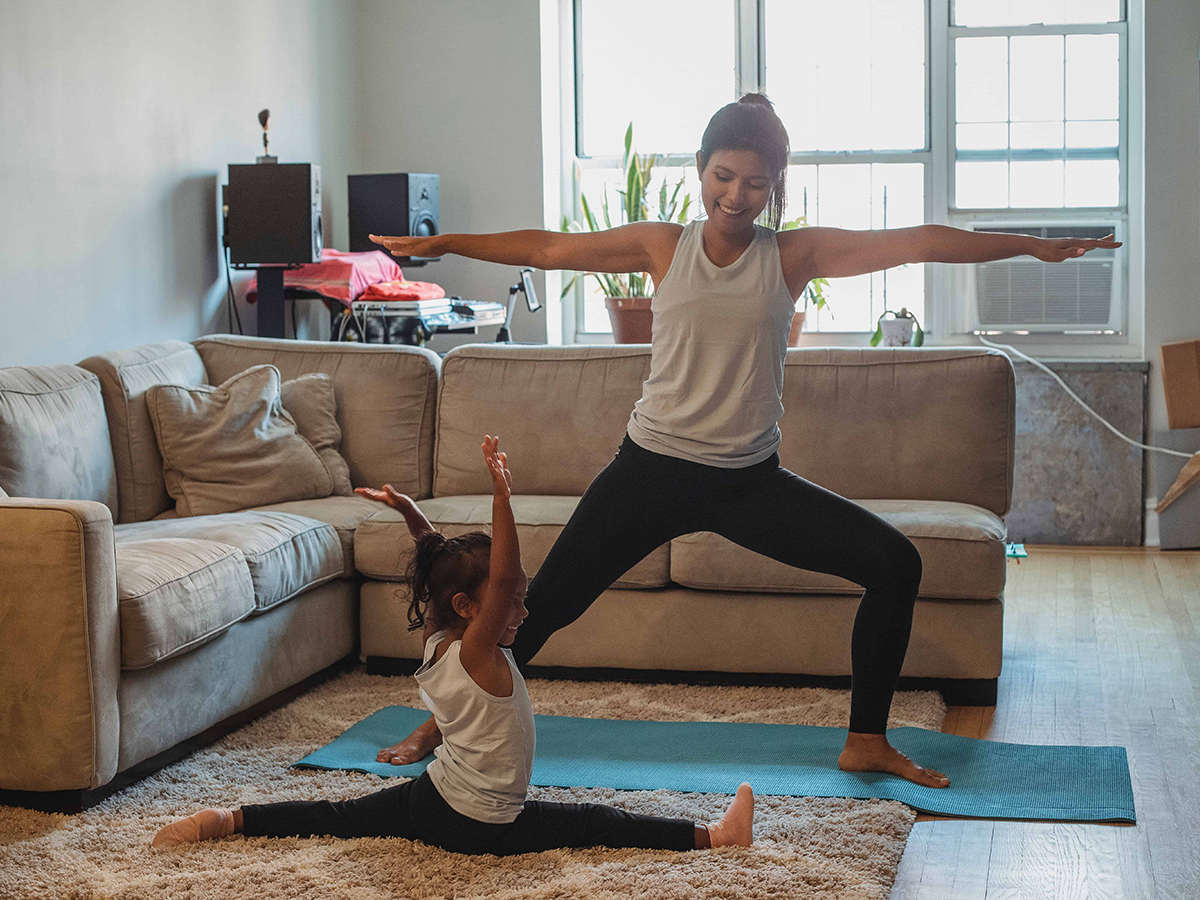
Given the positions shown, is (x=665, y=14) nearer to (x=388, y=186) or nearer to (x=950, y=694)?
(x=388, y=186)

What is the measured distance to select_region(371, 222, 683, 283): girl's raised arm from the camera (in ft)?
7.50

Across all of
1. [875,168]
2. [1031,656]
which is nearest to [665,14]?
[875,168]

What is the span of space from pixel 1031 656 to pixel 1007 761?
0.96 metres

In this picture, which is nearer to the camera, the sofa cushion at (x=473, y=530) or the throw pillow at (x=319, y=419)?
the sofa cushion at (x=473, y=530)

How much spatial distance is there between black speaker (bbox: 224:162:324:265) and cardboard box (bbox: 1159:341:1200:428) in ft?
11.1

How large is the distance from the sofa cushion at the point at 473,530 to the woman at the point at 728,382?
2.41 feet

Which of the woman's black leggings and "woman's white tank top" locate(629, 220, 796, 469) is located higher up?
"woman's white tank top" locate(629, 220, 796, 469)

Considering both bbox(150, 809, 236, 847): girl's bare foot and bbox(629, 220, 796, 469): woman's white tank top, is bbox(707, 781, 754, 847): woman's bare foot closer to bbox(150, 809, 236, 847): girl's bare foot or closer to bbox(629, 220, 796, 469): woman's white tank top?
bbox(629, 220, 796, 469): woman's white tank top

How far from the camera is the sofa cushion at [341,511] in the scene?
3174 millimetres

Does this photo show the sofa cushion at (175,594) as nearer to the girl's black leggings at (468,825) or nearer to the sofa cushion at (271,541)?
the sofa cushion at (271,541)

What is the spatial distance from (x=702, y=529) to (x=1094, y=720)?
1.19 metres

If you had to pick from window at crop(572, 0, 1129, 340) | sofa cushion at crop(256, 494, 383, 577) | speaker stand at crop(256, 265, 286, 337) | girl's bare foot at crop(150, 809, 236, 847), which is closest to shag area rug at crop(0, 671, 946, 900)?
girl's bare foot at crop(150, 809, 236, 847)

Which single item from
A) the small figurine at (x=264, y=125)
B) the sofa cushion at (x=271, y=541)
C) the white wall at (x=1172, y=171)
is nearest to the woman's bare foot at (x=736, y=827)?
the sofa cushion at (x=271, y=541)

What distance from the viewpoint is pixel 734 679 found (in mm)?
3117
